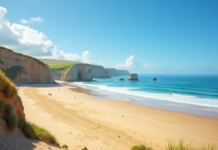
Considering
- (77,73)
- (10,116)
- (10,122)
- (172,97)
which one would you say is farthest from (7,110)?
(77,73)

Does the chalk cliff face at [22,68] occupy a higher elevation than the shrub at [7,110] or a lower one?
higher

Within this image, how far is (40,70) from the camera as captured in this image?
45.5m

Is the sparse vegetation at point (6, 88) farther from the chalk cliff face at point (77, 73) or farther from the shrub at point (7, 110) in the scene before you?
the chalk cliff face at point (77, 73)

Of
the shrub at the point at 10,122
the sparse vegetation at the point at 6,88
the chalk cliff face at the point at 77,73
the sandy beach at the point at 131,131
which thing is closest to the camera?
the shrub at the point at 10,122

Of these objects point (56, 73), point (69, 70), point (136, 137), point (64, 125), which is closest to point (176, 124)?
point (136, 137)

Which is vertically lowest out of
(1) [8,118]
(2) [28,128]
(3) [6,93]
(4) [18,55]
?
(2) [28,128]

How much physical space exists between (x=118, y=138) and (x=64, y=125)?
13.4 feet

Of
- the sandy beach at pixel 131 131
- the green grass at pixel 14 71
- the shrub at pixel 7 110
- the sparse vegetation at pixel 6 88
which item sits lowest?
the sandy beach at pixel 131 131

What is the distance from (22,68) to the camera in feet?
128

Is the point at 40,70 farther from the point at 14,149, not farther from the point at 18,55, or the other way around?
the point at 14,149

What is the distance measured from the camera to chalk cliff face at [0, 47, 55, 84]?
35.2m

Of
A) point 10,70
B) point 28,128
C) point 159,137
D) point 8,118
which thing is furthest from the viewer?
point 10,70

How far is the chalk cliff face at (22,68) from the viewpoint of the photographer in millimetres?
35250

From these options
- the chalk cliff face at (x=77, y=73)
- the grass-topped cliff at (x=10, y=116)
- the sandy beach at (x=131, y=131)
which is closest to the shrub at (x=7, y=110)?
the grass-topped cliff at (x=10, y=116)
